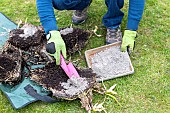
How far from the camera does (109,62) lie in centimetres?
229

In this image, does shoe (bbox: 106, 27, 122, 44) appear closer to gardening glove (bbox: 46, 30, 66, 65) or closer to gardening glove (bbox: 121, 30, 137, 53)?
gardening glove (bbox: 121, 30, 137, 53)

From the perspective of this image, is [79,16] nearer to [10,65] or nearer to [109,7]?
[109,7]

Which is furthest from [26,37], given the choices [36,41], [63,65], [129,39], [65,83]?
[129,39]

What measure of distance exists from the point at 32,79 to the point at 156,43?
Result: 3.19 ft

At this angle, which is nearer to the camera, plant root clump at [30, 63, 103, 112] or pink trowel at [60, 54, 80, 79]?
plant root clump at [30, 63, 103, 112]

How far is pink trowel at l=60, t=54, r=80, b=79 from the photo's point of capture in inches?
81.7

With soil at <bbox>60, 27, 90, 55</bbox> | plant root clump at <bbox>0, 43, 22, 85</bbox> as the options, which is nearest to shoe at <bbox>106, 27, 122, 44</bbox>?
soil at <bbox>60, 27, 90, 55</bbox>

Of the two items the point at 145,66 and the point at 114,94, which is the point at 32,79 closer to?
the point at 114,94

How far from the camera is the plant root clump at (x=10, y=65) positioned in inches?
82.1

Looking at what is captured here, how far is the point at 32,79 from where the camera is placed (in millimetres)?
2113

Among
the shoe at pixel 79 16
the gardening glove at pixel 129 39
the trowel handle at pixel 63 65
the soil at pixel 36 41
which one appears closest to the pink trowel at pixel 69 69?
the trowel handle at pixel 63 65

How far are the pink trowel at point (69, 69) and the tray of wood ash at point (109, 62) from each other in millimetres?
162

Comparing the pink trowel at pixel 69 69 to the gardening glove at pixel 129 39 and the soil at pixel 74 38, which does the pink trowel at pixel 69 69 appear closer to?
the soil at pixel 74 38

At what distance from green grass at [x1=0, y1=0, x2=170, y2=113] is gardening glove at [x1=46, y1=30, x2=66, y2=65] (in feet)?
0.90
